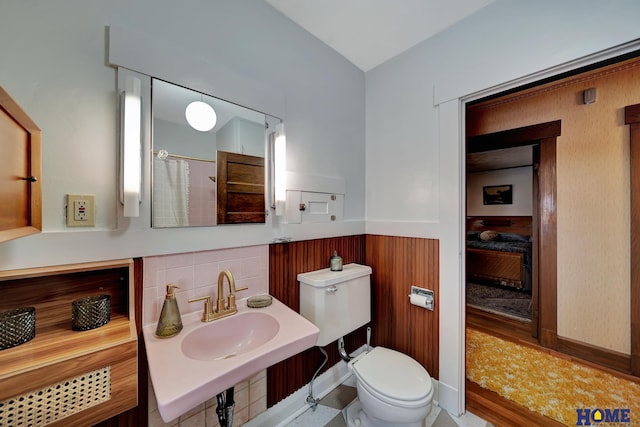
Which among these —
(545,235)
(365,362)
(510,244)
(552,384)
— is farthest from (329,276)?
(510,244)

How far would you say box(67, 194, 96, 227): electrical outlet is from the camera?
0.85 m

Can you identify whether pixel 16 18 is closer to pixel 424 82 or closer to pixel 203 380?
pixel 203 380

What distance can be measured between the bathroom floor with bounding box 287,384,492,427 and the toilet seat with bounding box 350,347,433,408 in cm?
37

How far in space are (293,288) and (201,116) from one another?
111 cm

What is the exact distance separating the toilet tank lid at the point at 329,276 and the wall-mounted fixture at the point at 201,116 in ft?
3.32

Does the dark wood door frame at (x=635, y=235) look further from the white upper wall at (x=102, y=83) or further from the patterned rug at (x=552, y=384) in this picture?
the white upper wall at (x=102, y=83)

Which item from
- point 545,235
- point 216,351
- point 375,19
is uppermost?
point 375,19

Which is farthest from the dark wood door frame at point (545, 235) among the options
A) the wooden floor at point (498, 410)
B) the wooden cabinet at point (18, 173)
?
the wooden cabinet at point (18, 173)

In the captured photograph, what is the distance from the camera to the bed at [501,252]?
138 inches

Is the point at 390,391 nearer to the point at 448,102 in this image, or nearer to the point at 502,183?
the point at 448,102

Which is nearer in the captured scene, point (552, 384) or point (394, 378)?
point (394, 378)

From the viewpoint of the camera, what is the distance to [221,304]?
1.13 metres

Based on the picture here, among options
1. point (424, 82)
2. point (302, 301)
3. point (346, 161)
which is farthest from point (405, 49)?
point (302, 301)

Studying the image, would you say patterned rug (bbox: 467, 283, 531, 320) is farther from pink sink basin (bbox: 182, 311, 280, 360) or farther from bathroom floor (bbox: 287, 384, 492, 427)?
pink sink basin (bbox: 182, 311, 280, 360)
